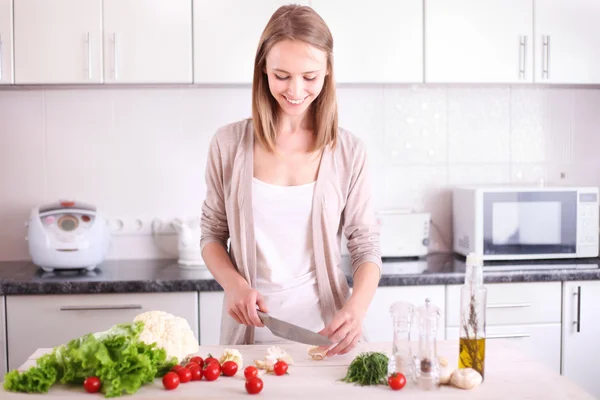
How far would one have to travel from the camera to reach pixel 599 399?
264cm

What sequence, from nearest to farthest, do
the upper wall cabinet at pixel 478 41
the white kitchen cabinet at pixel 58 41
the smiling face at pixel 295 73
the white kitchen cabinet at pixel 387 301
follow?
1. the smiling face at pixel 295 73
2. the white kitchen cabinet at pixel 387 301
3. the white kitchen cabinet at pixel 58 41
4. the upper wall cabinet at pixel 478 41

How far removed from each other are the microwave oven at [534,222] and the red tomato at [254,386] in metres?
1.71

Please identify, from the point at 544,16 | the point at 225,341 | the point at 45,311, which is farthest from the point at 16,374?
the point at 544,16

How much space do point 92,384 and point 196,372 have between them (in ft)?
0.63

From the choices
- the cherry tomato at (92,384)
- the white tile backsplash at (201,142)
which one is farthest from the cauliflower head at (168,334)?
the white tile backsplash at (201,142)

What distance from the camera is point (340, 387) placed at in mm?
1291

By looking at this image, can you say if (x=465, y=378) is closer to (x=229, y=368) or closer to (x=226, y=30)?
(x=229, y=368)

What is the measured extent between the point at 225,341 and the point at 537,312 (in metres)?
1.35

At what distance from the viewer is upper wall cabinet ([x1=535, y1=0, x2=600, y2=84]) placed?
110 inches

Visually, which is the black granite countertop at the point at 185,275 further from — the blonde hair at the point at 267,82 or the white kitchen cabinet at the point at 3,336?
the blonde hair at the point at 267,82

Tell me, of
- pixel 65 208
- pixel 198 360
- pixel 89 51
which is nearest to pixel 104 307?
pixel 65 208

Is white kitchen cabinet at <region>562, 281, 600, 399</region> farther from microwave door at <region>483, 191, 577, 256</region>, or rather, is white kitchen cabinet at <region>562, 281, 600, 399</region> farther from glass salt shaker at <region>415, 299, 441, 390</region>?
glass salt shaker at <region>415, 299, 441, 390</region>

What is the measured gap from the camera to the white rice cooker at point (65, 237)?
8.54 ft

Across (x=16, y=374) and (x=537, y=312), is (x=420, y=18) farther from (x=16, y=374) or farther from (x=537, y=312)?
(x=16, y=374)
